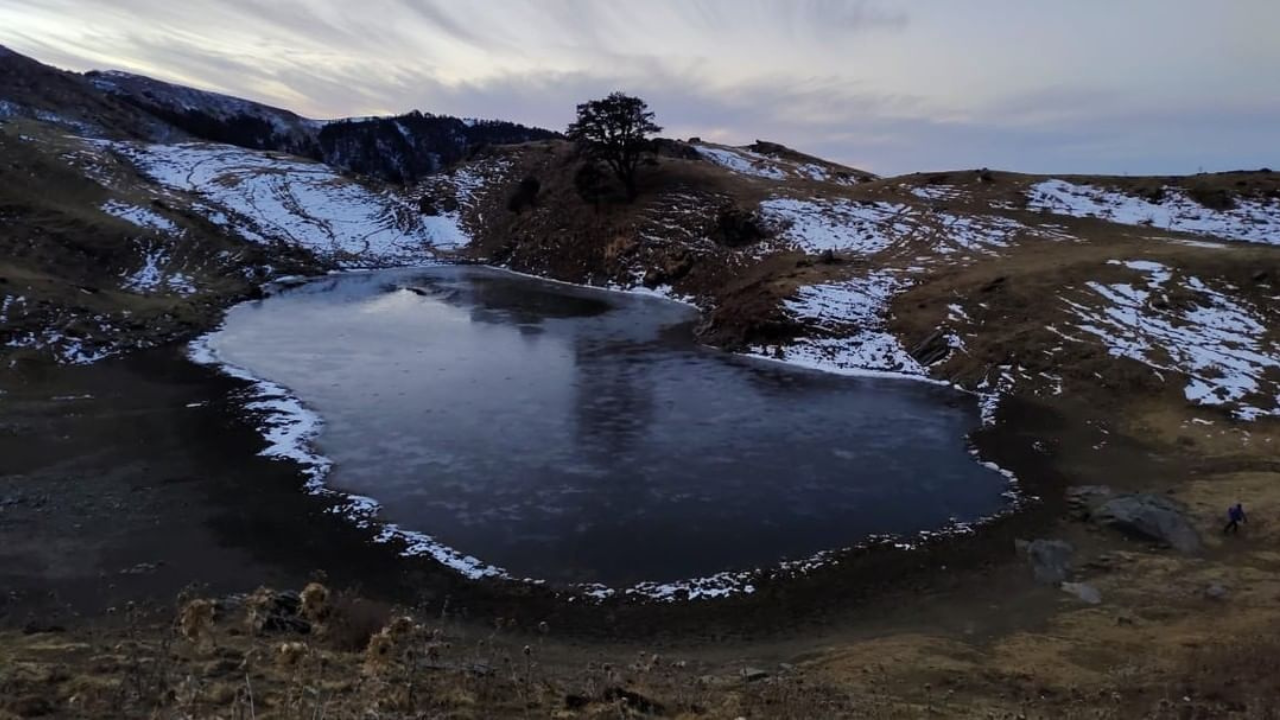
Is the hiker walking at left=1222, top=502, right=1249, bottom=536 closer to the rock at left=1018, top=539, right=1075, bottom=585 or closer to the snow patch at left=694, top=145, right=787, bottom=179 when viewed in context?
the rock at left=1018, top=539, right=1075, bottom=585

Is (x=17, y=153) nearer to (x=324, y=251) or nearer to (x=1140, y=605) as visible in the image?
(x=324, y=251)

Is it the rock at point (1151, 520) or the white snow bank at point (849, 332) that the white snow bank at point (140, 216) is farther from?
the rock at point (1151, 520)

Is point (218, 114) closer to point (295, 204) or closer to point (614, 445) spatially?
point (295, 204)

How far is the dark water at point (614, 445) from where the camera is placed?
1634cm

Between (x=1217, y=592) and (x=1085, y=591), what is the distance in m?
2.28

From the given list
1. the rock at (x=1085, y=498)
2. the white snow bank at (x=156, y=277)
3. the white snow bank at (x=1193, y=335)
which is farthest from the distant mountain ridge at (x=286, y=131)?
Result: the rock at (x=1085, y=498)

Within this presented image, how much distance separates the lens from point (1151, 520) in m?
16.9

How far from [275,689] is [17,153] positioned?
210ft

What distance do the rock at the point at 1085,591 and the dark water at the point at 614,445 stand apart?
3.31m

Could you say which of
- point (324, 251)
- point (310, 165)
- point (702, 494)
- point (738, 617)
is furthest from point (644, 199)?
point (738, 617)

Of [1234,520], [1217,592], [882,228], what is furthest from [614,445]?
[882,228]

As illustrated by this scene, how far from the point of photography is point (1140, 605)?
13.8 m

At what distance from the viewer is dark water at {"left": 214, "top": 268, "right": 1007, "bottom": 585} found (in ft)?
53.6

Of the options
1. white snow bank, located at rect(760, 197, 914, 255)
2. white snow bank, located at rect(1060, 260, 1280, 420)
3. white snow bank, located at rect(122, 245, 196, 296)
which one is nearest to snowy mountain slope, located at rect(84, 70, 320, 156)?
white snow bank, located at rect(122, 245, 196, 296)
